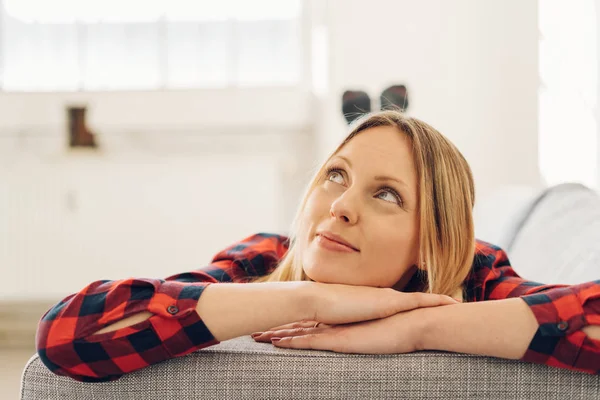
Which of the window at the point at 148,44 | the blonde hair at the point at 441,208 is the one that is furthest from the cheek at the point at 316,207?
the window at the point at 148,44

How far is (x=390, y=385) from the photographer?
2.52 feet

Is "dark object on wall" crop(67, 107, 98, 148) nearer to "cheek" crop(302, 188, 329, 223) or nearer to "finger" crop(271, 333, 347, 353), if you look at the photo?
"cheek" crop(302, 188, 329, 223)

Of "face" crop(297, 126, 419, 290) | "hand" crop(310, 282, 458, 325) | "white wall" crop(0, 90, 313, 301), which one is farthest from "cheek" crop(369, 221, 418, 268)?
"white wall" crop(0, 90, 313, 301)

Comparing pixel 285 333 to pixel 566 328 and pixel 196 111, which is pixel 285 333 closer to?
pixel 566 328

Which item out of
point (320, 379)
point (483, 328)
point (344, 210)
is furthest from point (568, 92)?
point (320, 379)

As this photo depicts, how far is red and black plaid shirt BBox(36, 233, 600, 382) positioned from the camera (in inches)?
30.1

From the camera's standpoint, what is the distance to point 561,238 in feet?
4.21

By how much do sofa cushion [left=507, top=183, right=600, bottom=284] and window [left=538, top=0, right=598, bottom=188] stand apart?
0.38 metres

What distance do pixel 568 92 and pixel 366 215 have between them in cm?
140

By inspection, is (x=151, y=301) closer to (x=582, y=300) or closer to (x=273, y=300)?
(x=273, y=300)

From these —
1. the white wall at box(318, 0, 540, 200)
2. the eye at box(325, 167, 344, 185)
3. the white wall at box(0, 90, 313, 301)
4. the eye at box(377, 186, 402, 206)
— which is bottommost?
the white wall at box(0, 90, 313, 301)

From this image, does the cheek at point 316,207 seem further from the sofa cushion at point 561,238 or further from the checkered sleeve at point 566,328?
the sofa cushion at point 561,238

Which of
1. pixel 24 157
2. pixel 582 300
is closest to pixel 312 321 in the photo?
pixel 582 300

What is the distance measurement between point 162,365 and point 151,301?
8cm
